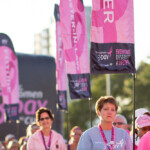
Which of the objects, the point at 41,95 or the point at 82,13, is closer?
the point at 82,13

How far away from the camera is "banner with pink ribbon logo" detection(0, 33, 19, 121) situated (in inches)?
661

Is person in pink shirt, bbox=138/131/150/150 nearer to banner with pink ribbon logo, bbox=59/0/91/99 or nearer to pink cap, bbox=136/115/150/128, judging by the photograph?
pink cap, bbox=136/115/150/128

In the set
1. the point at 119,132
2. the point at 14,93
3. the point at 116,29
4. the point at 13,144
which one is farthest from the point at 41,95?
the point at 119,132

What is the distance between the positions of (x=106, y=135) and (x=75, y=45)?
4765 mm

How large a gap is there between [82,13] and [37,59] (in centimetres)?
1407

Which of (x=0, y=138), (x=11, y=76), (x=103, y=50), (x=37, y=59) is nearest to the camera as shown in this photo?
(x=103, y=50)

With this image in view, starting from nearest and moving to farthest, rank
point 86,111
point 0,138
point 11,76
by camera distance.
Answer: point 11,76 → point 0,138 → point 86,111

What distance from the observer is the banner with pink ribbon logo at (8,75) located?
55.1 feet

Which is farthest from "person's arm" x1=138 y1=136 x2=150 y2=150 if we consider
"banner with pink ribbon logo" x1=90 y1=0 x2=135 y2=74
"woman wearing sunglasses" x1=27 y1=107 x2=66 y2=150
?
"woman wearing sunglasses" x1=27 y1=107 x2=66 y2=150

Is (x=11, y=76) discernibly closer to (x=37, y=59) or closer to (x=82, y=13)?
(x=82, y=13)

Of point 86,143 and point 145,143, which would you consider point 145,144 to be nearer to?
point 145,143

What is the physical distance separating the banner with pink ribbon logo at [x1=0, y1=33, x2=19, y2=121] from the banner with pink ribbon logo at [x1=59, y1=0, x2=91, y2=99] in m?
5.82

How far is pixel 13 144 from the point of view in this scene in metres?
13.7

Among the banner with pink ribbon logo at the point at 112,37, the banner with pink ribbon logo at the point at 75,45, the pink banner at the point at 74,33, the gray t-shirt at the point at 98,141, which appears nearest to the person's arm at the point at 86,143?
the gray t-shirt at the point at 98,141
